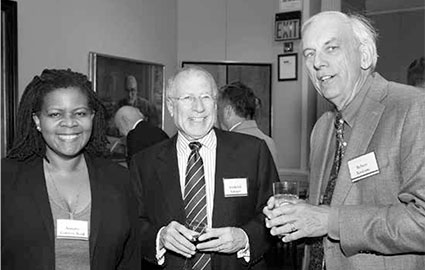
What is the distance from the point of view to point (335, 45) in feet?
5.83

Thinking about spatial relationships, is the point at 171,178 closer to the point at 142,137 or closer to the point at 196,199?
the point at 196,199

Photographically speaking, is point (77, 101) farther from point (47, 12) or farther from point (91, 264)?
point (47, 12)

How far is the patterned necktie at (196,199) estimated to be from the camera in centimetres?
213

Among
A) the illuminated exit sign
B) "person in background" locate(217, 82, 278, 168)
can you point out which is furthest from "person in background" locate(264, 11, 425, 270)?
the illuminated exit sign

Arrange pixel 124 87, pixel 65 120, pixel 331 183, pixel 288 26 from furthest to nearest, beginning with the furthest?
pixel 288 26
pixel 124 87
pixel 65 120
pixel 331 183

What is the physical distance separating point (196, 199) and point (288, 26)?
5.03 m

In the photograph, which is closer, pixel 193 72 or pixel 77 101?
pixel 77 101

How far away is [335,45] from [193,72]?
0.70m

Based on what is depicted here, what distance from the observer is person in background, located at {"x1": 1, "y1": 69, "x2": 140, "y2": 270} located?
188 cm

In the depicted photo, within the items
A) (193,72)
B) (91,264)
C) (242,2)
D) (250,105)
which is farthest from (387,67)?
(91,264)

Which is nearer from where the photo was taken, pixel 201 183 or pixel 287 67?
pixel 201 183

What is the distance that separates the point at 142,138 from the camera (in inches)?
184

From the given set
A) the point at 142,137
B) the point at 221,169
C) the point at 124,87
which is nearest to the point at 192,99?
the point at 221,169

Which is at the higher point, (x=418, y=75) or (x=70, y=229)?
(x=418, y=75)
